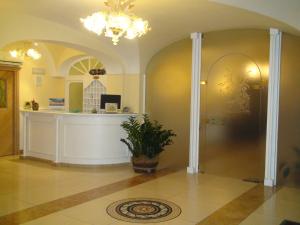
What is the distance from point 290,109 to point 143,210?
116 inches

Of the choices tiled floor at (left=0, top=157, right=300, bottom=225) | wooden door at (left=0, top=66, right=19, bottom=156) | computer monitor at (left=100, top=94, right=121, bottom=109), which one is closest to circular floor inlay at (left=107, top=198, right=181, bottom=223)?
tiled floor at (left=0, top=157, right=300, bottom=225)

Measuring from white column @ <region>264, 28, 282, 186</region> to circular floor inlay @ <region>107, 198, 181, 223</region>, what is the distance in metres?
2.04

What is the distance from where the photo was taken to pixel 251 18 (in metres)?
4.76

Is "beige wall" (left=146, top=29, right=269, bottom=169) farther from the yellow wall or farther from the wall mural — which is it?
the yellow wall

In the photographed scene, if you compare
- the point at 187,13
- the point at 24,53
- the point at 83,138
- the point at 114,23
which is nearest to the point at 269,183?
the point at 187,13

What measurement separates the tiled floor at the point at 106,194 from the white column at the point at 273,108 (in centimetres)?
36

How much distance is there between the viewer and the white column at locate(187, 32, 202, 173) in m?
6.16

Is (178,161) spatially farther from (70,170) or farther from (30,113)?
(30,113)

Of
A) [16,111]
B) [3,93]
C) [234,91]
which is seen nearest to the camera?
[234,91]

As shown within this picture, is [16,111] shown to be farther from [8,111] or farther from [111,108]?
[111,108]

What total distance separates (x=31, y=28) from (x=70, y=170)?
2662mm

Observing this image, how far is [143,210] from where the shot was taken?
13.6 ft

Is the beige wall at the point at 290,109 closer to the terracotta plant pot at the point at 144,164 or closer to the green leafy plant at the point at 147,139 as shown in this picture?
the green leafy plant at the point at 147,139

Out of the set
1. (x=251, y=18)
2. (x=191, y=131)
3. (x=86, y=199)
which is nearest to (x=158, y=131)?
(x=191, y=131)
